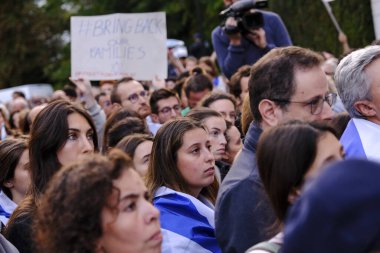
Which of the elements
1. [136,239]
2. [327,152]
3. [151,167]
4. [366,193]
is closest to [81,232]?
[136,239]

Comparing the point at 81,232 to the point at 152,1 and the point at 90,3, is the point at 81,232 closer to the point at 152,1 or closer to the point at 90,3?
the point at 152,1

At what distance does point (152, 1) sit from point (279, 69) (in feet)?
64.1

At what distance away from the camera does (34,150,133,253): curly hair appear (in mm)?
2988

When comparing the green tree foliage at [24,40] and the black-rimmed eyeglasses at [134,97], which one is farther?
the green tree foliage at [24,40]

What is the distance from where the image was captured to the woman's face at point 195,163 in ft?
15.9

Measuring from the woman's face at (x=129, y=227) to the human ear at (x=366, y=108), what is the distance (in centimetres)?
176

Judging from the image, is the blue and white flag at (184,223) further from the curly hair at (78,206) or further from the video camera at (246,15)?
the video camera at (246,15)

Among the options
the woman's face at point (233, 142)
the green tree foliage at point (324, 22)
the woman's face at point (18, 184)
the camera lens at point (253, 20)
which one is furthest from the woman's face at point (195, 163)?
the green tree foliage at point (324, 22)

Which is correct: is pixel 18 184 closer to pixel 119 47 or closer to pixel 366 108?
pixel 366 108

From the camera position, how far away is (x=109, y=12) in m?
24.1

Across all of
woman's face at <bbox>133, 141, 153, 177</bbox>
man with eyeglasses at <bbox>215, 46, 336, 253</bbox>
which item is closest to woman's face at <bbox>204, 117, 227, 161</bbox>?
woman's face at <bbox>133, 141, 153, 177</bbox>

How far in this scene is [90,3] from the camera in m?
25.5

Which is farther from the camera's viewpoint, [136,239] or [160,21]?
[160,21]

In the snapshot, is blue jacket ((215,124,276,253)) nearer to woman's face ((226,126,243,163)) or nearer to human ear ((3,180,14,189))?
human ear ((3,180,14,189))
